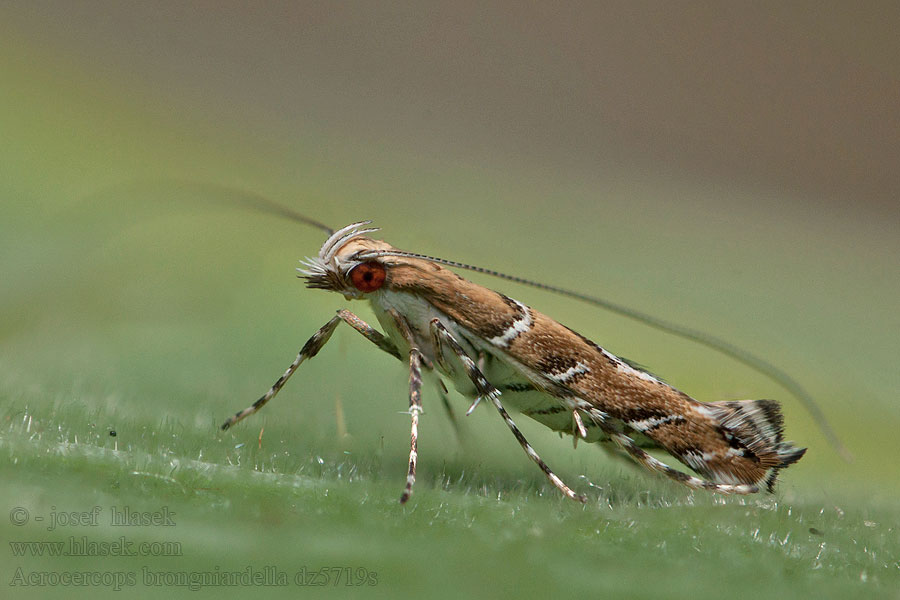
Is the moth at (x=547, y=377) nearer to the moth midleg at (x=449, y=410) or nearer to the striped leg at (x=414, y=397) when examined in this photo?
the striped leg at (x=414, y=397)

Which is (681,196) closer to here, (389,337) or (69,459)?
(389,337)

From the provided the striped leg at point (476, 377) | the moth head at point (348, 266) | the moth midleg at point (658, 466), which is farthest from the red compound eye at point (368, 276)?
the moth midleg at point (658, 466)

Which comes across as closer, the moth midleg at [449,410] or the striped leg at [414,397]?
the striped leg at [414,397]

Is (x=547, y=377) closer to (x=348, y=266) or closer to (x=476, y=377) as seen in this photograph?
(x=476, y=377)

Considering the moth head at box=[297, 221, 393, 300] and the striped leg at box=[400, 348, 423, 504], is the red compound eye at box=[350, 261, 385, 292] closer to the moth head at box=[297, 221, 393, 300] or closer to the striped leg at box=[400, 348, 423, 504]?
the moth head at box=[297, 221, 393, 300]

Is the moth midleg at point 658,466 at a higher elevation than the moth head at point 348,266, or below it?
below

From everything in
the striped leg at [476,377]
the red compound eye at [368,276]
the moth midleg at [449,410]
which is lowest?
the moth midleg at [449,410]

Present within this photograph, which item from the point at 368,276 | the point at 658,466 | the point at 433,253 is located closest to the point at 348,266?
the point at 368,276

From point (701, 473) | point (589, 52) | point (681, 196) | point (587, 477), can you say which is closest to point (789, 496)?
point (701, 473)

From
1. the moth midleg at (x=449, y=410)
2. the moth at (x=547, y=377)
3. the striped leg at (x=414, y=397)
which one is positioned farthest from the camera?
the moth midleg at (x=449, y=410)
